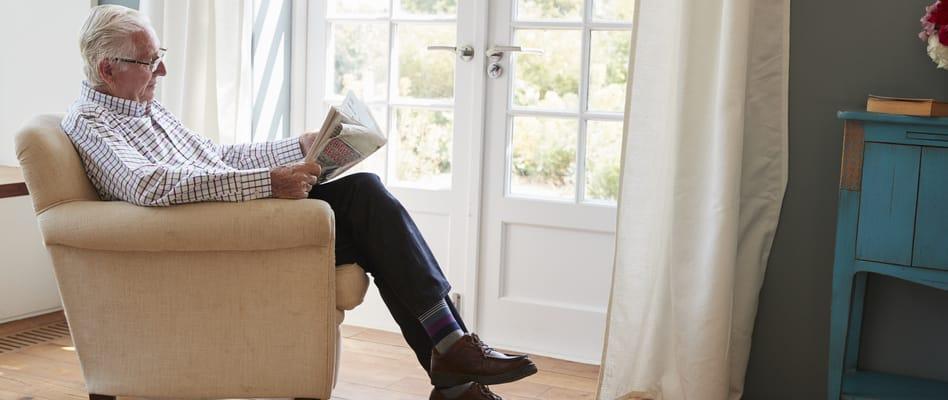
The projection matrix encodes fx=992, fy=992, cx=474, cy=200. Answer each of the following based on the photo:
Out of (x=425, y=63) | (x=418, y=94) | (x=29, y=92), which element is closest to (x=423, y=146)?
(x=418, y=94)

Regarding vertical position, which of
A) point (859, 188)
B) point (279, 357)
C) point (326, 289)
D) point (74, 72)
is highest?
point (74, 72)

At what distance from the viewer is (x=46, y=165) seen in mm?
2283

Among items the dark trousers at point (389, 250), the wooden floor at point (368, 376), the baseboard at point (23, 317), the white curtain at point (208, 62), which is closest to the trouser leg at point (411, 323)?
the dark trousers at point (389, 250)

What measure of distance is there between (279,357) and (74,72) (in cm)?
192

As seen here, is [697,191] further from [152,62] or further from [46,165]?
[46,165]

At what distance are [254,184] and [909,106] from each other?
4.96 ft

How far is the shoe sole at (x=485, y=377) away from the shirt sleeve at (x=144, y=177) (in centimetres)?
63

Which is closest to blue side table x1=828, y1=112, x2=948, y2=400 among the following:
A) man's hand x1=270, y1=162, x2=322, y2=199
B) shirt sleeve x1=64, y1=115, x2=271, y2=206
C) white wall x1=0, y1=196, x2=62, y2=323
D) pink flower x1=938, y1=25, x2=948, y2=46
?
pink flower x1=938, y1=25, x2=948, y2=46

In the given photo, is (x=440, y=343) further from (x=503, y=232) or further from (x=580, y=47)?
(x=580, y=47)

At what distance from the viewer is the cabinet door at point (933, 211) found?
2.23 meters

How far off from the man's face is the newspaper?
461 millimetres

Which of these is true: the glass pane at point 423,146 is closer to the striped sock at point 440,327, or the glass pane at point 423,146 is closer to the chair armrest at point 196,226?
the striped sock at point 440,327

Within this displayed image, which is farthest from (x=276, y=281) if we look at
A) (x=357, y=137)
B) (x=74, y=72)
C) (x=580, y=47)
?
(x=74, y=72)

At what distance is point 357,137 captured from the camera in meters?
2.49
